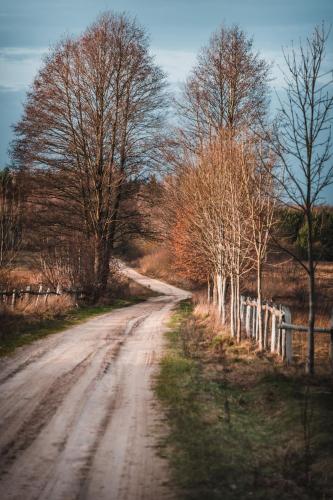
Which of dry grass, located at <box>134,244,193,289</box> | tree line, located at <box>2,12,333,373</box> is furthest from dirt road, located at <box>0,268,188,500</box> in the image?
dry grass, located at <box>134,244,193,289</box>

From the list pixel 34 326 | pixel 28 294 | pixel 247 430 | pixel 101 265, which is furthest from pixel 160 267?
pixel 247 430

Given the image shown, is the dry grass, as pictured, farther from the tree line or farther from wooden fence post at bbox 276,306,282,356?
wooden fence post at bbox 276,306,282,356

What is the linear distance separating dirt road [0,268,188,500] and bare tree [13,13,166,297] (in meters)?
16.9

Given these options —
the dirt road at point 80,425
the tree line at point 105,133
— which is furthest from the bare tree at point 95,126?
the dirt road at point 80,425

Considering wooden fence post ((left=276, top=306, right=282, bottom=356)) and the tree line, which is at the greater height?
the tree line

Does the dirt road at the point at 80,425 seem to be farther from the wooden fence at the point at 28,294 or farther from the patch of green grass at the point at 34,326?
the wooden fence at the point at 28,294

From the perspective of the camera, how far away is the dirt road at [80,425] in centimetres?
596

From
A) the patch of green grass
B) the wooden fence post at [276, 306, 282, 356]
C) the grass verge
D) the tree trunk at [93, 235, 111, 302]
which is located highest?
the tree trunk at [93, 235, 111, 302]

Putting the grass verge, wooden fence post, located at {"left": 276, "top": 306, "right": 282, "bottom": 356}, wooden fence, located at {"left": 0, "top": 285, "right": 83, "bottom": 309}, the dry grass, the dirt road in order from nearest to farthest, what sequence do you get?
the dirt road → the grass verge → wooden fence post, located at {"left": 276, "top": 306, "right": 282, "bottom": 356} → wooden fence, located at {"left": 0, "top": 285, "right": 83, "bottom": 309} → the dry grass

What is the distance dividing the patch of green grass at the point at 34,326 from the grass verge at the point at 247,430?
15.3 ft

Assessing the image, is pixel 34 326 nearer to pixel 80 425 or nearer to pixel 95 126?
pixel 80 425

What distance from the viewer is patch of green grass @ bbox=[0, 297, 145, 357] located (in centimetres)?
1495

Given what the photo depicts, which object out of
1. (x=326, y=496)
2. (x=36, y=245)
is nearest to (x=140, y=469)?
(x=326, y=496)

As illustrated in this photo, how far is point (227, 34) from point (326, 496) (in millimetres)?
28902
